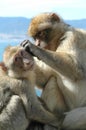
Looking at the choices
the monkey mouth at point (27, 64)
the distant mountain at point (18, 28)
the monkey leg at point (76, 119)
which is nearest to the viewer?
the monkey mouth at point (27, 64)

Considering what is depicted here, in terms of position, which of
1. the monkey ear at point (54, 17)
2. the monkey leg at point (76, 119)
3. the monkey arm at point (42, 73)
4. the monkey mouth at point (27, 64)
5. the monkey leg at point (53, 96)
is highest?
the monkey ear at point (54, 17)

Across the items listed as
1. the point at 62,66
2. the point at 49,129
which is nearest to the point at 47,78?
the point at 62,66

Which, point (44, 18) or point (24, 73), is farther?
point (44, 18)

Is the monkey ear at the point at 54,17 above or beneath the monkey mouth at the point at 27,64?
above

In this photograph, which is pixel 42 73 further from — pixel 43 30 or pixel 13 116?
pixel 13 116

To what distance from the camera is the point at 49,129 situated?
6.29 metres

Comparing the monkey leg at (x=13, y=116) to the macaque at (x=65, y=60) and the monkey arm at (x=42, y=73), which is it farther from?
the monkey arm at (x=42, y=73)

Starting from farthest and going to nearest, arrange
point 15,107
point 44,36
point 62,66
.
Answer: point 44,36 → point 62,66 → point 15,107

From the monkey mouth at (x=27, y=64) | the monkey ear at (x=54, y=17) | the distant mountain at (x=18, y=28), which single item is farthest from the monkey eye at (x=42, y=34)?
the distant mountain at (x=18, y=28)

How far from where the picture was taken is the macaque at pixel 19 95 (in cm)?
612

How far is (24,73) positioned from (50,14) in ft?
4.49

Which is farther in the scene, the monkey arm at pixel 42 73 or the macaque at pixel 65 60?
the monkey arm at pixel 42 73

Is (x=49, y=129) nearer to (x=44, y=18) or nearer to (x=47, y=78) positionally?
(x=47, y=78)

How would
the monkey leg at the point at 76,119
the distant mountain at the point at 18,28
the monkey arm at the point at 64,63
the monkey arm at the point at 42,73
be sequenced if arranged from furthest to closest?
the distant mountain at the point at 18,28, the monkey arm at the point at 42,73, the monkey leg at the point at 76,119, the monkey arm at the point at 64,63
